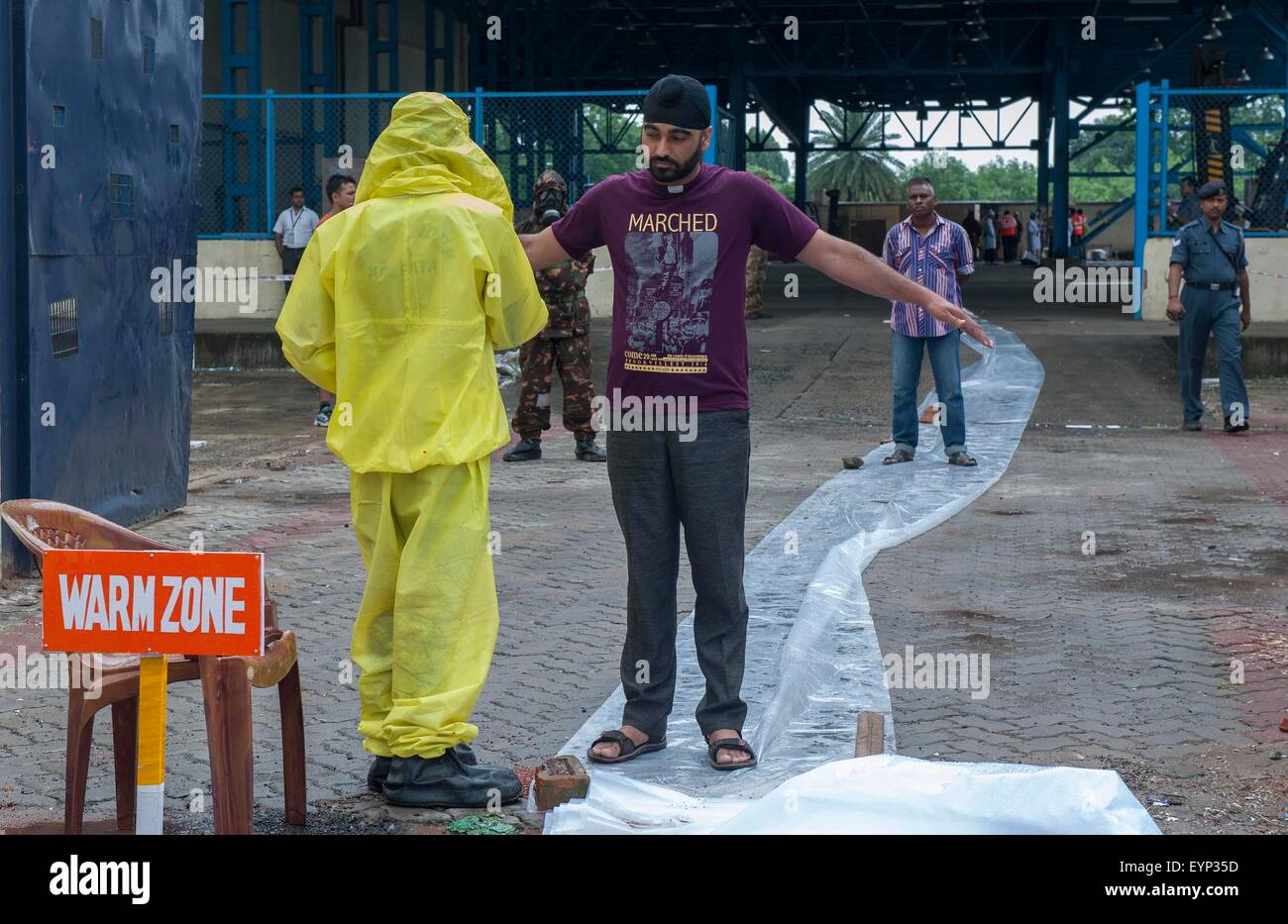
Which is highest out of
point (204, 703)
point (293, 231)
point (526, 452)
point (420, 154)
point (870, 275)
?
point (420, 154)

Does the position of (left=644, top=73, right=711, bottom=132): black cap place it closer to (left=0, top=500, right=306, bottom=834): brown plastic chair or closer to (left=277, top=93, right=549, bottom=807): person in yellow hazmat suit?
(left=277, top=93, right=549, bottom=807): person in yellow hazmat suit

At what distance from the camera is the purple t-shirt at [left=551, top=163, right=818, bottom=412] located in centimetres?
482

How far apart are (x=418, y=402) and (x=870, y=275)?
144cm

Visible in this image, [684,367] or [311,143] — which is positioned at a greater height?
[311,143]

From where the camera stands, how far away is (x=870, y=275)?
195 inches

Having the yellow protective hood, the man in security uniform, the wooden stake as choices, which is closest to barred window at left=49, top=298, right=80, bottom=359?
the yellow protective hood

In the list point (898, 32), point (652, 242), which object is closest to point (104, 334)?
point (652, 242)

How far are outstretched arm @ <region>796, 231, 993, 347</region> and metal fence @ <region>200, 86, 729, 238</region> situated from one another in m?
12.9

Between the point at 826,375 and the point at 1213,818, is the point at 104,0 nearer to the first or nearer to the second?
the point at 1213,818

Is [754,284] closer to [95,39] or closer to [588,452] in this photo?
[588,452]

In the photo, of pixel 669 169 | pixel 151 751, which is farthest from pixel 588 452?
pixel 151 751

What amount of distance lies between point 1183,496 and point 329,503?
5.22 m

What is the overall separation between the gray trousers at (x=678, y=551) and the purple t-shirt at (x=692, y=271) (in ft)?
0.48

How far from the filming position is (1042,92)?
4388 centimetres
